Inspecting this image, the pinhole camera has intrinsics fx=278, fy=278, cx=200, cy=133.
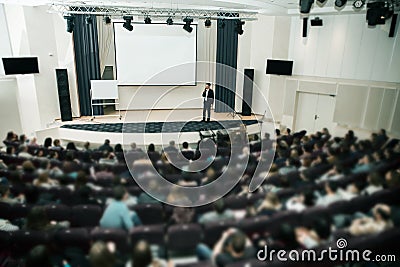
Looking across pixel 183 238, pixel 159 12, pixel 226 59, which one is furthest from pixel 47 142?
pixel 226 59

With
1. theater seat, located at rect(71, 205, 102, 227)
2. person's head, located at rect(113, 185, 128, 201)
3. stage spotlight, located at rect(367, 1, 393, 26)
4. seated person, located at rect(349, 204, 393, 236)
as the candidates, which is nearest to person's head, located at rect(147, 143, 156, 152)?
person's head, located at rect(113, 185, 128, 201)

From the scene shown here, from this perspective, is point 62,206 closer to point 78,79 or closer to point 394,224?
point 394,224

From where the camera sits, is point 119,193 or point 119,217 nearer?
point 119,217

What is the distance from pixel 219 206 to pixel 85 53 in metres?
8.14

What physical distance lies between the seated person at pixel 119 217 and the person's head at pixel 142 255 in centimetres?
29

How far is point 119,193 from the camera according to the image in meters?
3.45

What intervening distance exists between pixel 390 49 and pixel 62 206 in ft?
14.0

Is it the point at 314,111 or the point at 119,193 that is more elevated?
the point at 314,111

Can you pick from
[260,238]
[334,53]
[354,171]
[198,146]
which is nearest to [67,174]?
[198,146]

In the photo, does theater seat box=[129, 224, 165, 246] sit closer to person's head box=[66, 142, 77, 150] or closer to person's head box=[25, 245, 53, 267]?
person's head box=[25, 245, 53, 267]

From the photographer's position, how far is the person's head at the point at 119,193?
11.1 ft

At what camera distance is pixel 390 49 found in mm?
3168

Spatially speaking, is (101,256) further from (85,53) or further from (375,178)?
(85,53)

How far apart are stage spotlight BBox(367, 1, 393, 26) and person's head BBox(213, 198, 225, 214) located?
2718mm
